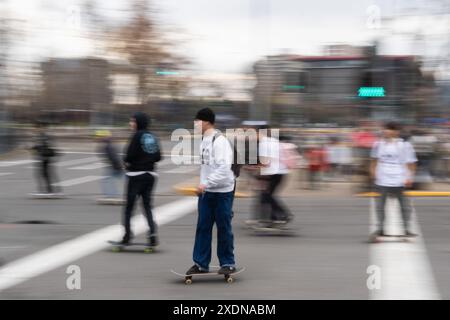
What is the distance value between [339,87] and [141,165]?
23894mm

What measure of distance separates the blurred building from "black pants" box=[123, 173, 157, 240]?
8733mm

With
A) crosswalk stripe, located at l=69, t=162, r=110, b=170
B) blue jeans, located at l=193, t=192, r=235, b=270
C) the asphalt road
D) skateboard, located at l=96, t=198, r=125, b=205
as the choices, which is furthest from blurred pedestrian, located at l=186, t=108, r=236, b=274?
crosswalk stripe, located at l=69, t=162, r=110, b=170

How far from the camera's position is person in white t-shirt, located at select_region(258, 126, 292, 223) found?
9.57 meters

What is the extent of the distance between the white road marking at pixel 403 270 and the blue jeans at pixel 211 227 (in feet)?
5.29

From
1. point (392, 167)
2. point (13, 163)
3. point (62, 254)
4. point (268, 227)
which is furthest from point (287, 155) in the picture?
point (13, 163)

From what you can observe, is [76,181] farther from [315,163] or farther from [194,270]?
[194,270]

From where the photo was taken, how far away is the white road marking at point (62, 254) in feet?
22.6

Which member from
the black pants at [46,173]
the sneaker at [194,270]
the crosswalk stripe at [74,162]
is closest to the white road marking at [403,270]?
the sneaker at [194,270]

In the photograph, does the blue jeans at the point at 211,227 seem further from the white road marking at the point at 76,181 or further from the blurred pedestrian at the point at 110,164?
the white road marking at the point at 76,181

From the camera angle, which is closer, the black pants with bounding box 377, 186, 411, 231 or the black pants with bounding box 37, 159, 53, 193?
the black pants with bounding box 377, 186, 411, 231

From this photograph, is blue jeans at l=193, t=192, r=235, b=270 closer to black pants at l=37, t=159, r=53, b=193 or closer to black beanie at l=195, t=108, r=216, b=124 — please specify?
black beanie at l=195, t=108, r=216, b=124

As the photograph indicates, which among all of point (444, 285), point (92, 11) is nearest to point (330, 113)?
point (92, 11)

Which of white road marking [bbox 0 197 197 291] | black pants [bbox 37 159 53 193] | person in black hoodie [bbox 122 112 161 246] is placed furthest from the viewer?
black pants [bbox 37 159 53 193]

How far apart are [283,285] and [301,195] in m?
8.81
